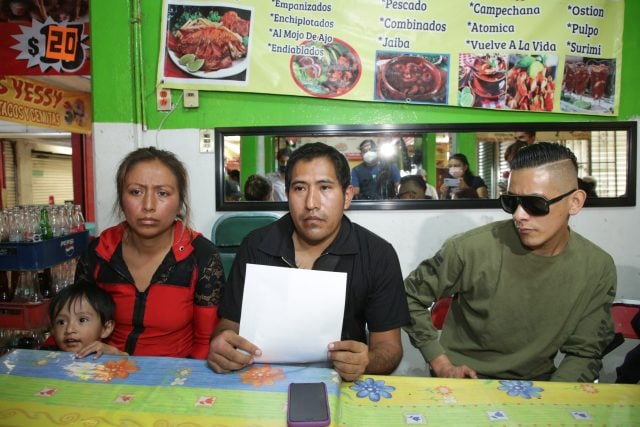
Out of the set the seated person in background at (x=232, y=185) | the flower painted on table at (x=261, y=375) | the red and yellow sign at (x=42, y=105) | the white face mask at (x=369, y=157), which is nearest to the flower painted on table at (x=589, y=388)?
the flower painted on table at (x=261, y=375)

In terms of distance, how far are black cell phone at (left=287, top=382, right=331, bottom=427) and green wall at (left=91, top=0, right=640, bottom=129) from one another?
6.78 feet

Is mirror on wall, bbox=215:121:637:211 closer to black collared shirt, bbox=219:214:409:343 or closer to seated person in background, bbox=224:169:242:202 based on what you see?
seated person in background, bbox=224:169:242:202

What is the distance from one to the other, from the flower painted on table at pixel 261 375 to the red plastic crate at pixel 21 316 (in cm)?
209

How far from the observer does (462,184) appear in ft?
9.23

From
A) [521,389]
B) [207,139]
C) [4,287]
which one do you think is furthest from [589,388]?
[4,287]

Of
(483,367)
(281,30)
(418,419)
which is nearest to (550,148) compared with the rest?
(483,367)

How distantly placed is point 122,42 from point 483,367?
2.91 m

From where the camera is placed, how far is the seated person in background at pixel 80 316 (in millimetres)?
1688

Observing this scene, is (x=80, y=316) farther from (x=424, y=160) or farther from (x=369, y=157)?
(x=424, y=160)

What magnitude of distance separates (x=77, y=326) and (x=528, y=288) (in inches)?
73.1

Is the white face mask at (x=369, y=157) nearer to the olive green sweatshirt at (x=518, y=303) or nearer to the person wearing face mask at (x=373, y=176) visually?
the person wearing face mask at (x=373, y=176)

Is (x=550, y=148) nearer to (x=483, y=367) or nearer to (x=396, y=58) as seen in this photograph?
(x=483, y=367)

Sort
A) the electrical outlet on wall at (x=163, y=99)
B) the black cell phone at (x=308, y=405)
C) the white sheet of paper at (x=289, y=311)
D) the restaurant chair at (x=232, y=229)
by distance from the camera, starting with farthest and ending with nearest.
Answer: the electrical outlet on wall at (x=163, y=99)
the restaurant chair at (x=232, y=229)
the white sheet of paper at (x=289, y=311)
the black cell phone at (x=308, y=405)

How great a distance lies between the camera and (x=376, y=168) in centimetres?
282
